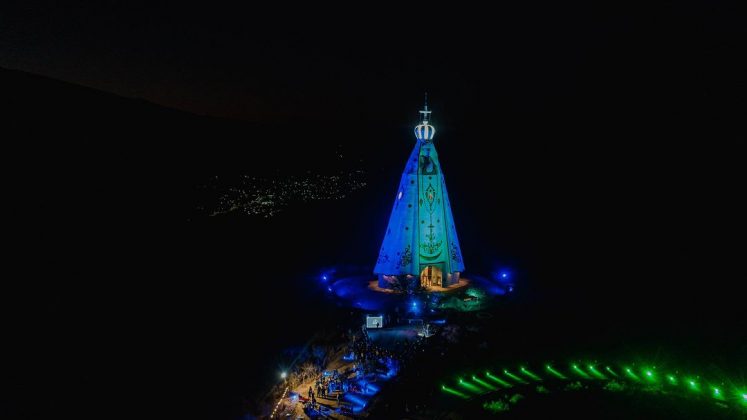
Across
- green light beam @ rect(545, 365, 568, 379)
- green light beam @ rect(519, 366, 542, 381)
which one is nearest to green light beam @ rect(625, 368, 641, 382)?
green light beam @ rect(545, 365, 568, 379)

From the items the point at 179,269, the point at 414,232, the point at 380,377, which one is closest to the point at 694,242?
the point at 414,232

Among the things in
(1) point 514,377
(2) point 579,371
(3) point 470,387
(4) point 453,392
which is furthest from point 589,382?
(4) point 453,392

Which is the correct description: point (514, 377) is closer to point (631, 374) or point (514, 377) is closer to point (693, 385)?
point (631, 374)

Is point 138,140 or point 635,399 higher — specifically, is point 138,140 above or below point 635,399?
above

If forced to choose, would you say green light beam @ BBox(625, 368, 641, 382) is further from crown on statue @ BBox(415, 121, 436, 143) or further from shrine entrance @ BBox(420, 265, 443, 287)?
crown on statue @ BBox(415, 121, 436, 143)

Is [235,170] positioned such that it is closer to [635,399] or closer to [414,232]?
[414,232]

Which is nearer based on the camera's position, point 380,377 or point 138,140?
point 380,377
